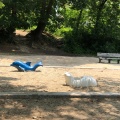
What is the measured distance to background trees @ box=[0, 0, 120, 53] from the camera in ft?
80.4

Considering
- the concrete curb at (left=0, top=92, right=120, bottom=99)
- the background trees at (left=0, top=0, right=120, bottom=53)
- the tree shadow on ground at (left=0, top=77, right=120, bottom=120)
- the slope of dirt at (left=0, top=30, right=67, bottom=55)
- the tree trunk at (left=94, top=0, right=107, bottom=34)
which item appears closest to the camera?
the tree shadow on ground at (left=0, top=77, right=120, bottom=120)

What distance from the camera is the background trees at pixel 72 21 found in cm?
2452

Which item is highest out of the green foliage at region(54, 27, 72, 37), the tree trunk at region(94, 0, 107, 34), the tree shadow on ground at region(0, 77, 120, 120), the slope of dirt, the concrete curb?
the tree trunk at region(94, 0, 107, 34)

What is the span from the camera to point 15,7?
78.1 feet

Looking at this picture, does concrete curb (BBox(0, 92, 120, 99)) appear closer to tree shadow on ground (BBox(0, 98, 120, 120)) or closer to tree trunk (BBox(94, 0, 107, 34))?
tree shadow on ground (BBox(0, 98, 120, 120))

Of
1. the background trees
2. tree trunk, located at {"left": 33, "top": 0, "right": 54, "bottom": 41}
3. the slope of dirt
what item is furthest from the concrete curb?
tree trunk, located at {"left": 33, "top": 0, "right": 54, "bottom": 41}

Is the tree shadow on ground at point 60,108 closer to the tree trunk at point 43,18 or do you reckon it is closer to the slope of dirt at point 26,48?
the slope of dirt at point 26,48

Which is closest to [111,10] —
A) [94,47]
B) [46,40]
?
[94,47]

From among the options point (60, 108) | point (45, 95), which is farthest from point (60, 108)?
point (45, 95)

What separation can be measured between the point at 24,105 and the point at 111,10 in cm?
2420

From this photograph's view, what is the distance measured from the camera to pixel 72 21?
98.0 feet

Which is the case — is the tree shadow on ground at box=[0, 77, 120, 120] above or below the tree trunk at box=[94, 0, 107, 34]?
below

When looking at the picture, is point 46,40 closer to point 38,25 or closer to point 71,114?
point 38,25

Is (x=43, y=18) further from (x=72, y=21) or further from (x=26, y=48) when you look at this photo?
(x=72, y=21)
